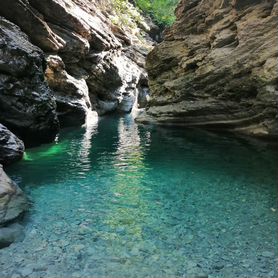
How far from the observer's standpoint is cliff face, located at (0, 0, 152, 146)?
18.3 metres

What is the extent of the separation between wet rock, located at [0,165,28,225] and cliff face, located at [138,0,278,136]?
1218 centimetres

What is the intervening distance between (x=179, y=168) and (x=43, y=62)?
12122 mm

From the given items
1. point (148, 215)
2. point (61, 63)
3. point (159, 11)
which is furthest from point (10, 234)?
point (159, 11)

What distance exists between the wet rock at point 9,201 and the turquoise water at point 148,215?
Answer: 0.35 meters

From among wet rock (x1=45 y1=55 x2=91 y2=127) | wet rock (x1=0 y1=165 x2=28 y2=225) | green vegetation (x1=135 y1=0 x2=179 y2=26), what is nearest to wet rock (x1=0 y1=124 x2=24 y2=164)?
wet rock (x1=0 y1=165 x2=28 y2=225)

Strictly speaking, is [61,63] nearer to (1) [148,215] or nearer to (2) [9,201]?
(2) [9,201]

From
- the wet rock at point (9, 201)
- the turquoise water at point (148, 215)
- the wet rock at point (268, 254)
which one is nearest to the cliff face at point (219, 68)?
the turquoise water at point (148, 215)

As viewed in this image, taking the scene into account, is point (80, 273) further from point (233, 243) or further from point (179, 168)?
point (179, 168)

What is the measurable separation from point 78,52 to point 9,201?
81.5 ft

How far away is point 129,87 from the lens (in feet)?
144

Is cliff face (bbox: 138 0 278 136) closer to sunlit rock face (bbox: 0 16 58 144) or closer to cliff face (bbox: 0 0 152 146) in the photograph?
cliff face (bbox: 0 0 152 146)

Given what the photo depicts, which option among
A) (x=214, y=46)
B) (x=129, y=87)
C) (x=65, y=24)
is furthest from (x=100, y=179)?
(x=129, y=87)

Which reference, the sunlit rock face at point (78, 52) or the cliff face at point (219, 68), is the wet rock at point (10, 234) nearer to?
the cliff face at point (219, 68)

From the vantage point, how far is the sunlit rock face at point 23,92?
17828mm
